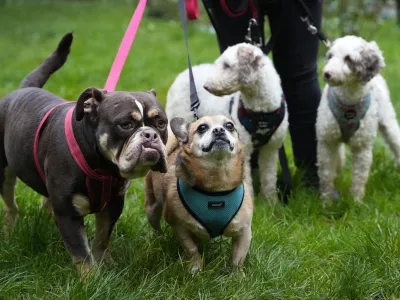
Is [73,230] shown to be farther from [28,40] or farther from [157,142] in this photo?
[28,40]

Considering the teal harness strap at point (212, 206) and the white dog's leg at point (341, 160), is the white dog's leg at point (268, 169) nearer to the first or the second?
the white dog's leg at point (341, 160)

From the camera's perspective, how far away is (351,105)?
4.75 meters

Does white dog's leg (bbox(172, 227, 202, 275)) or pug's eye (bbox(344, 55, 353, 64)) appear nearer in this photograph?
white dog's leg (bbox(172, 227, 202, 275))

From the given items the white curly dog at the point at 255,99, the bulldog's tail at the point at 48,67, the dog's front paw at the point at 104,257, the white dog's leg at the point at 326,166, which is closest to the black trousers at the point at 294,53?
the white curly dog at the point at 255,99

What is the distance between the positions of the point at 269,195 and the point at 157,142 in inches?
87.7

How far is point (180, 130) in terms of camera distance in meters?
3.44

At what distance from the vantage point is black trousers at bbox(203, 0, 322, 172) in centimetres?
461

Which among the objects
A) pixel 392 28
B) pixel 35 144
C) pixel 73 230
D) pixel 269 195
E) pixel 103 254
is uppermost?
pixel 35 144

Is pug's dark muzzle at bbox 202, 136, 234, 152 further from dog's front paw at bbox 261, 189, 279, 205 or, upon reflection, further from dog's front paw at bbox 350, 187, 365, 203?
dog's front paw at bbox 350, 187, 365, 203

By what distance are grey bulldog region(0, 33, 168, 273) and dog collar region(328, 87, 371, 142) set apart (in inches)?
82.5

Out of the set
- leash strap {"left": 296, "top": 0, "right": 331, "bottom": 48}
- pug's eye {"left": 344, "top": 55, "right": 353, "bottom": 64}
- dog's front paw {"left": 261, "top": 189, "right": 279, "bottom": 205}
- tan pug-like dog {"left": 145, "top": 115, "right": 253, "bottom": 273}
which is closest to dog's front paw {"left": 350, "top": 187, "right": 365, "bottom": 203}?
dog's front paw {"left": 261, "top": 189, "right": 279, "bottom": 205}

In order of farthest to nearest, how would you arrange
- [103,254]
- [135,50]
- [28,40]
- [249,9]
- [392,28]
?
[392,28], [28,40], [135,50], [249,9], [103,254]

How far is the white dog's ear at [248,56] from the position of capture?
4715mm

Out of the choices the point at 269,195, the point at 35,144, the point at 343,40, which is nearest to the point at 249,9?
the point at 343,40
